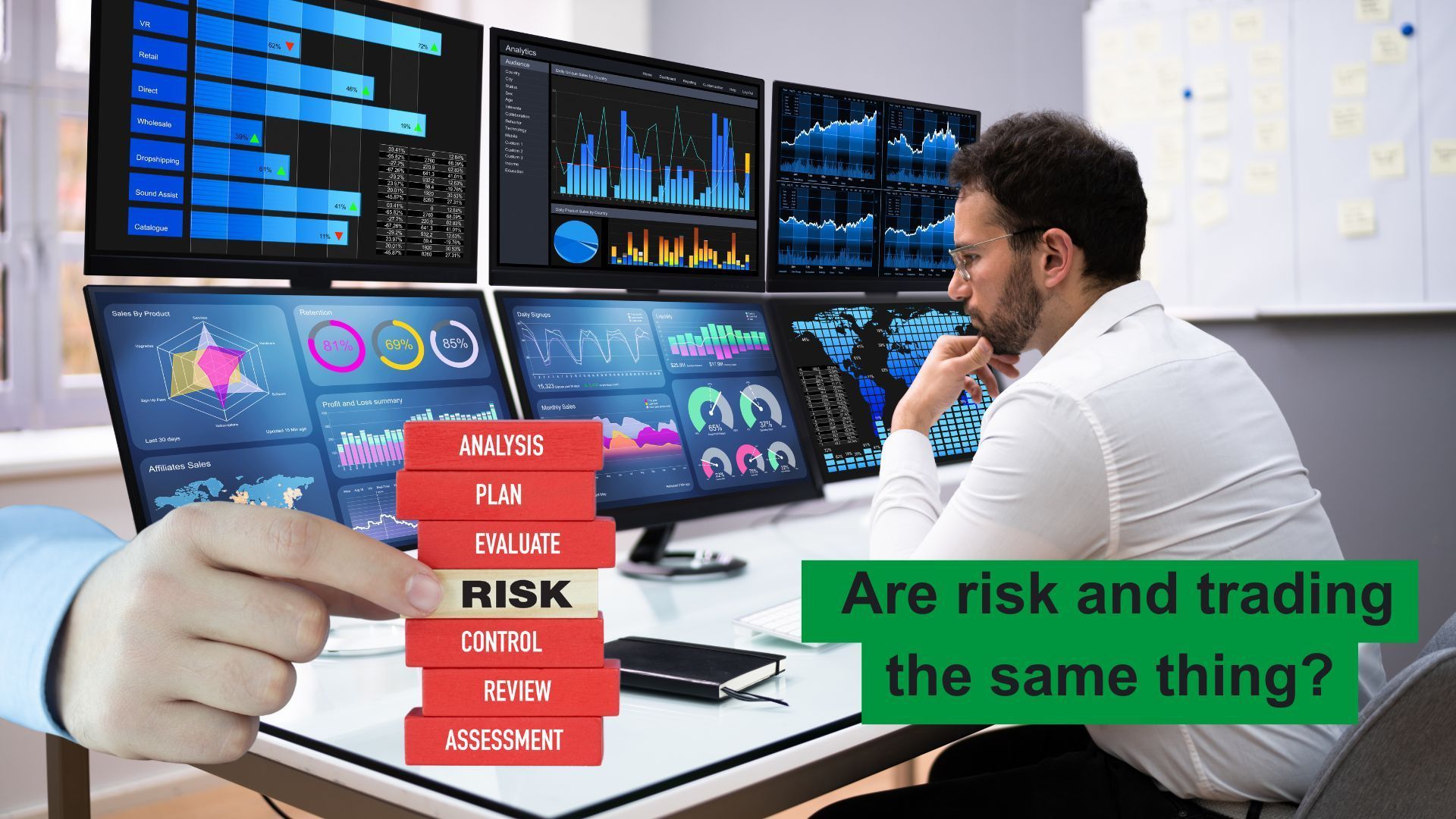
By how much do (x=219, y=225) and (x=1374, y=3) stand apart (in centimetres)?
304

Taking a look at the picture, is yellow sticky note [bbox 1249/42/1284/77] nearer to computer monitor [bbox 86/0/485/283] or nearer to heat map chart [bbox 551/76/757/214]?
heat map chart [bbox 551/76/757/214]

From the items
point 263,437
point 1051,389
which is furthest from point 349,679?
point 1051,389

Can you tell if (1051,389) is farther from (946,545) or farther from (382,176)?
(382,176)

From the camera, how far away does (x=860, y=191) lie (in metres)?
2.12

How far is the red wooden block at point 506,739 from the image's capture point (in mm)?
616

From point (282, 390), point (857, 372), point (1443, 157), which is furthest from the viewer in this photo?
point (1443, 157)

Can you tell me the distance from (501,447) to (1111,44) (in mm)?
3335

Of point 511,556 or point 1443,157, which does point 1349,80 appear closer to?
point 1443,157

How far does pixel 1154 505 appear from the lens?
4.15 ft

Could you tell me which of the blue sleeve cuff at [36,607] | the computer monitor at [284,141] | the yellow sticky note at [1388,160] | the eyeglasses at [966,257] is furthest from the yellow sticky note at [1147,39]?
the blue sleeve cuff at [36,607]

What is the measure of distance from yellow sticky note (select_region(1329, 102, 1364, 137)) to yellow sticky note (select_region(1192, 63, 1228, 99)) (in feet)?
0.98

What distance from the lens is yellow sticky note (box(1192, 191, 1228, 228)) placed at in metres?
3.28

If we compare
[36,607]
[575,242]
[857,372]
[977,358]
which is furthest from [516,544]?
[857,372]

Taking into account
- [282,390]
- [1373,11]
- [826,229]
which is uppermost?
[1373,11]
